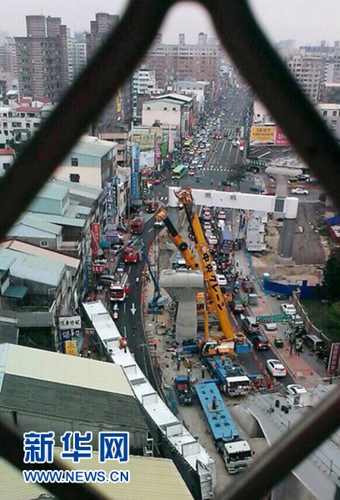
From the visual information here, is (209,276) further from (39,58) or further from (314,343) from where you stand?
(39,58)

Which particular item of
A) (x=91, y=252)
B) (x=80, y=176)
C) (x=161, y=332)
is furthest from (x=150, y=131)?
(x=161, y=332)

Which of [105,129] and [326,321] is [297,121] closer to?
[326,321]

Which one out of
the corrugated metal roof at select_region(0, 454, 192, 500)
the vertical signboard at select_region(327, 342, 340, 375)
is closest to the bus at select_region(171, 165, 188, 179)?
the vertical signboard at select_region(327, 342, 340, 375)

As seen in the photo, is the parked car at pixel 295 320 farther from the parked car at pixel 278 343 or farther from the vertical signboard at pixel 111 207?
the vertical signboard at pixel 111 207

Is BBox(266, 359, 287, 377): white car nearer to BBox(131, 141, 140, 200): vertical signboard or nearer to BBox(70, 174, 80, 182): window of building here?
BBox(70, 174, 80, 182): window of building

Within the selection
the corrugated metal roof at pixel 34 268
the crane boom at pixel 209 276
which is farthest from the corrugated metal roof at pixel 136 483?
the crane boom at pixel 209 276

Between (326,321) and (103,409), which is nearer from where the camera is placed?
(103,409)

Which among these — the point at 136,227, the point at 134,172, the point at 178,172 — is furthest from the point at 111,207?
the point at 178,172
